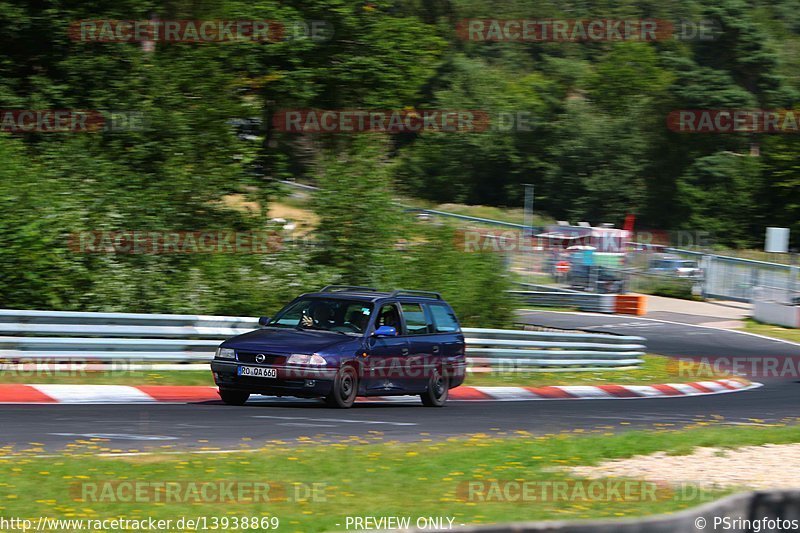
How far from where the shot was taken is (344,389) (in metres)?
13.5

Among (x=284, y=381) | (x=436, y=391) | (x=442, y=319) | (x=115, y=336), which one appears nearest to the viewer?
(x=284, y=381)

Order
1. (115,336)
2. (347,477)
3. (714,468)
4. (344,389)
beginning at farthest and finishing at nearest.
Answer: (115,336) → (344,389) → (714,468) → (347,477)

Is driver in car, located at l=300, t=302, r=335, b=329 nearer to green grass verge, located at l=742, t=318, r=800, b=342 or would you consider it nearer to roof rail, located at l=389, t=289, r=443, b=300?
roof rail, located at l=389, t=289, r=443, b=300

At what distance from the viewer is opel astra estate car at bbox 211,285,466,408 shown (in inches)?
512

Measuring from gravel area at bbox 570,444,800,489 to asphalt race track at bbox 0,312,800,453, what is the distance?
2.29 m

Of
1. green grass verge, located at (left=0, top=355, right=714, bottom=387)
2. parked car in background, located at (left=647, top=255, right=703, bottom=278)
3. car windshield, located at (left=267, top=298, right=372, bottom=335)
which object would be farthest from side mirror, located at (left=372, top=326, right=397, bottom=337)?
parked car in background, located at (left=647, top=255, right=703, bottom=278)

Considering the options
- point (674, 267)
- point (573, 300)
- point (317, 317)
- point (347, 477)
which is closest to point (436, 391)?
point (317, 317)

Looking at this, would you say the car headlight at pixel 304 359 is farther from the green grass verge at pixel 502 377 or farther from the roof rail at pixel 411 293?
the green grass verge at pixel 502 377

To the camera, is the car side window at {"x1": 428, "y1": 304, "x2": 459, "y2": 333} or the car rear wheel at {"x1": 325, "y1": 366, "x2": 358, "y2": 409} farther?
the car side window at {"x1": 428, "y1": 304, "x2": 459, "y2": 333}

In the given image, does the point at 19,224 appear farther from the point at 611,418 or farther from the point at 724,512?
the point at 724,512
